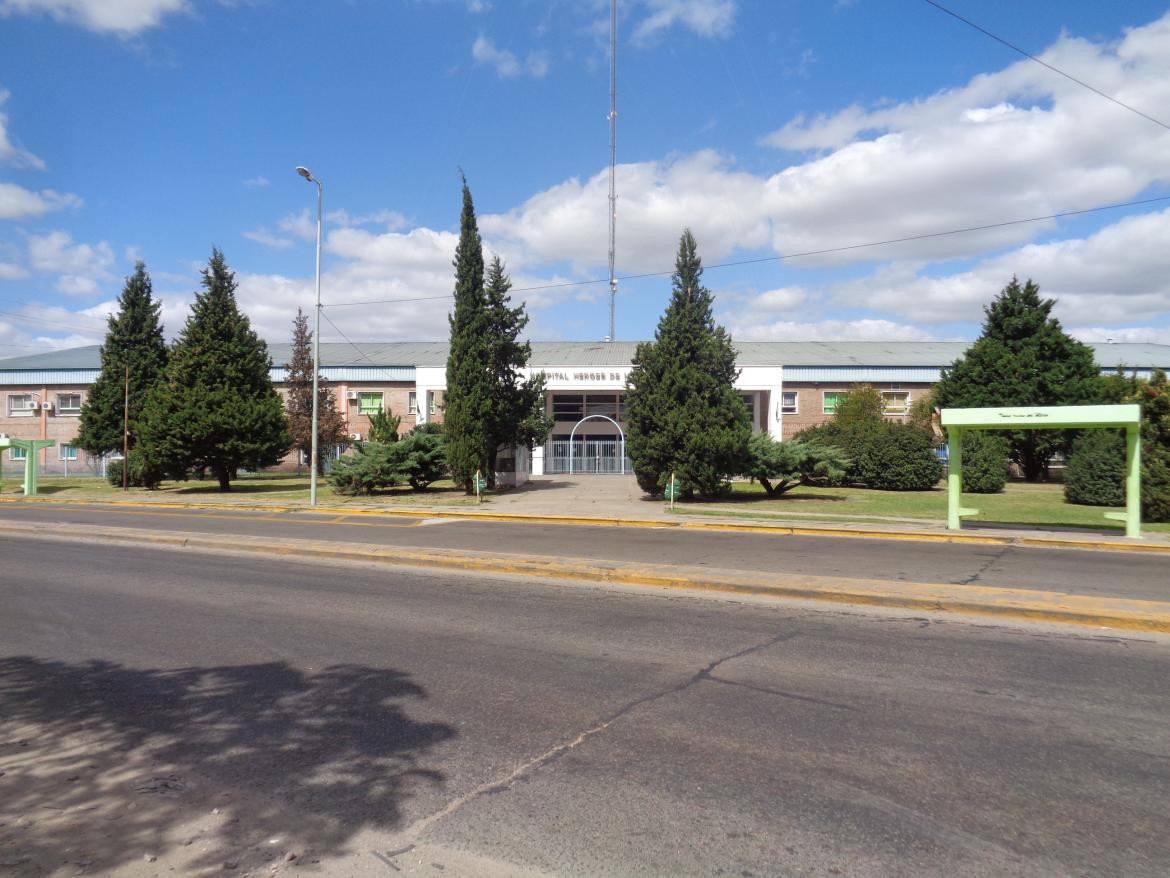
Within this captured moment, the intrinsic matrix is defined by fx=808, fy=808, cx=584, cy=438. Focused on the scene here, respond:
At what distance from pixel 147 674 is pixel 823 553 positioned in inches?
409

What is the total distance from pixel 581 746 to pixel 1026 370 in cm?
3652

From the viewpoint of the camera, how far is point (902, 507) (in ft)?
75.5

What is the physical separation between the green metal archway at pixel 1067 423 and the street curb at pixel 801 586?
754 centimetres

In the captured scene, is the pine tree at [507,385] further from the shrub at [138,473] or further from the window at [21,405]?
the window at [21,405]

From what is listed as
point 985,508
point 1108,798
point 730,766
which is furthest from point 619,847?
point 985,508

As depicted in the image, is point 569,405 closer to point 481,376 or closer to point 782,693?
point 481,376

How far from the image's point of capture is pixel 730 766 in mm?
4391

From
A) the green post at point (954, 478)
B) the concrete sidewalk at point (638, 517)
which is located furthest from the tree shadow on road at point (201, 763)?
the green post at point (954, 478)

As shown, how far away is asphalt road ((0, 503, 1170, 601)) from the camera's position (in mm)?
10953

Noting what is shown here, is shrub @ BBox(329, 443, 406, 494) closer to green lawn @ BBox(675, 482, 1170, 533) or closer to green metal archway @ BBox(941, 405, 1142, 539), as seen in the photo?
green lawn @ BBox(675, 482, 1170, 533)

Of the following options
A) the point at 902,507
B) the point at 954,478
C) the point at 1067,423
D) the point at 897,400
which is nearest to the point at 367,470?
the point at 902,507

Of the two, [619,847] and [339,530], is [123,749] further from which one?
[339,530]

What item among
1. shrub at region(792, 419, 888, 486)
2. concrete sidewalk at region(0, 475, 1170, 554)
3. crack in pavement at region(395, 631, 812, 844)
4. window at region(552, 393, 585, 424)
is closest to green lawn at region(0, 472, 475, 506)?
concrete sidewalk at region(0, 475, 1170, 554)

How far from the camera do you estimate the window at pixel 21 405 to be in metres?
55.6
